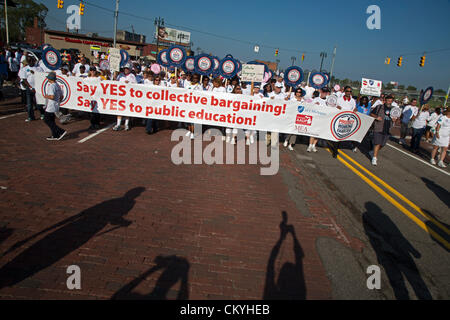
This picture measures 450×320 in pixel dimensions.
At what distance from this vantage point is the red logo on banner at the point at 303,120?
895 cm

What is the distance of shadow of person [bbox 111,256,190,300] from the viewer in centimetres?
297

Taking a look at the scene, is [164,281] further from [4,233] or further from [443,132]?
[443,132]

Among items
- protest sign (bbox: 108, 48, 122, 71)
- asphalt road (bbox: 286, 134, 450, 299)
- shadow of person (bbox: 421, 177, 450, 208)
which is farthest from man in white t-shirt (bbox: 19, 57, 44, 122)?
shadow of person (bbox: 421, 177, 450, 208)

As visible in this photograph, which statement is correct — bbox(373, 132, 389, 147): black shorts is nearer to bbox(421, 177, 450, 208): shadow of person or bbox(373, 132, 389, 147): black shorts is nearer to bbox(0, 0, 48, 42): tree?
bbox(421, 177, 450, 208): shadow of person

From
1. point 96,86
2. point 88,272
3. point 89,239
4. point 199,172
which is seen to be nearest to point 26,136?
point 96,86

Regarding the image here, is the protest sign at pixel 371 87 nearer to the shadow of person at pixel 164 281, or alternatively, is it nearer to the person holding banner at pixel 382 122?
the person holding banner at pixel 382 122

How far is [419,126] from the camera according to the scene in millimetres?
11742

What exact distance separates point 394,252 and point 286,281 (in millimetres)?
2128

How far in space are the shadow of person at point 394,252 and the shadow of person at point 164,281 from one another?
262 cm

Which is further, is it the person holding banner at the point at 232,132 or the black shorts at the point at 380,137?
the person holding banner at the point at 232,132

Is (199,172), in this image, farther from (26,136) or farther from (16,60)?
(16,60)

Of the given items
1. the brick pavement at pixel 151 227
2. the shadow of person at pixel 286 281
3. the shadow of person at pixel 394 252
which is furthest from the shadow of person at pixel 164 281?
the shadow of person at pixel 394 252

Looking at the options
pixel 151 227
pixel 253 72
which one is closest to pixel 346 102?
pixel 253 72

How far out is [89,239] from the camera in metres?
3.80
